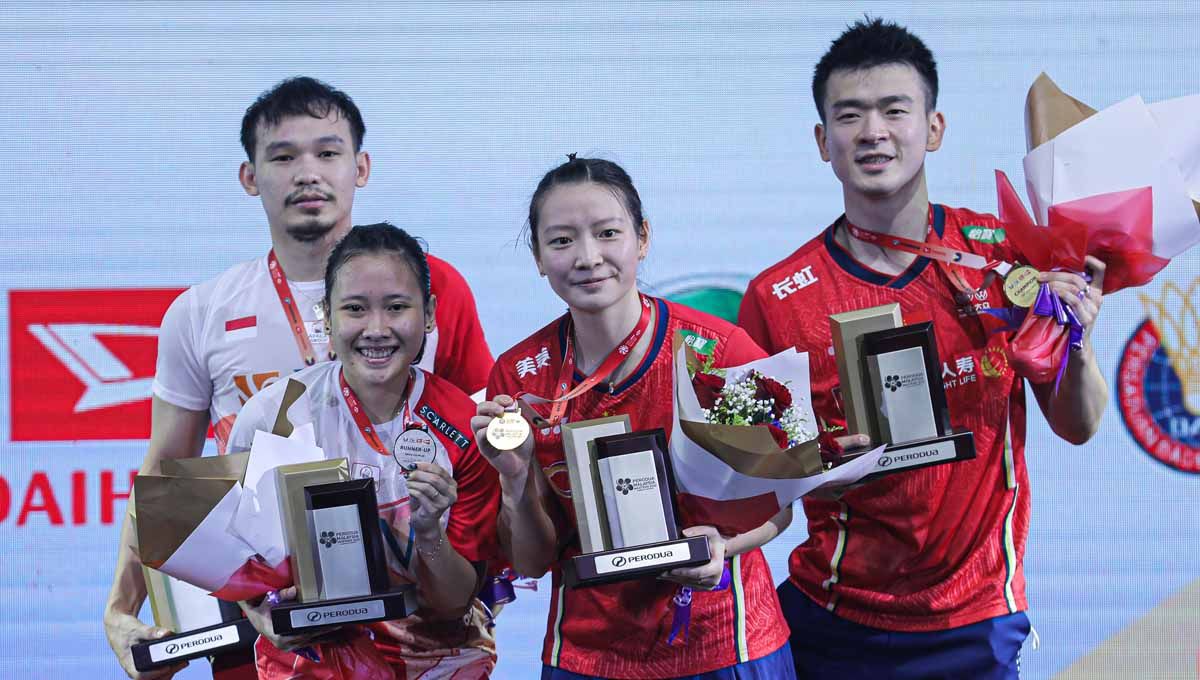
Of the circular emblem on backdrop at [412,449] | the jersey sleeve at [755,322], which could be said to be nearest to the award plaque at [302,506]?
the circular emblem on backdrop at [412,449]

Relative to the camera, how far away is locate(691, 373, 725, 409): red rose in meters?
2.03

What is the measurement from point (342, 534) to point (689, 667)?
0.66 metres

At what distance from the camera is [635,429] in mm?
2205

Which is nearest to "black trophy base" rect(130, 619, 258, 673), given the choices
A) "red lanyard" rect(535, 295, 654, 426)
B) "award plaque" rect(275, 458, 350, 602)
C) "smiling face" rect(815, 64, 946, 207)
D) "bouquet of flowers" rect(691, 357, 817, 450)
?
"award plaque" rect(275, 458, 350, 602)

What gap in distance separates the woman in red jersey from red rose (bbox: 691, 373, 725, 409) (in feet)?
0.50

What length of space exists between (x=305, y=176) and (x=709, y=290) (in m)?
1.11

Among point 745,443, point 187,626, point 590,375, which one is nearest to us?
point 745,443

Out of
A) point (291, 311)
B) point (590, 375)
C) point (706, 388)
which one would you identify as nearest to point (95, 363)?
point (291, 311)

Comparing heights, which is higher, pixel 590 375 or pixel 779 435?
pixel 590 375

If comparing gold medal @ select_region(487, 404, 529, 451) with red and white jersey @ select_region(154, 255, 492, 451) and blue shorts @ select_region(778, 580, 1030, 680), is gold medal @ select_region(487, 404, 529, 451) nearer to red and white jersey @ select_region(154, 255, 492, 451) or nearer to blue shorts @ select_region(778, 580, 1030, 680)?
red and white jersey @ select_region(154, 255, 492, 451)

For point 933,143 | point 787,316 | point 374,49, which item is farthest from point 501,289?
point 933,143

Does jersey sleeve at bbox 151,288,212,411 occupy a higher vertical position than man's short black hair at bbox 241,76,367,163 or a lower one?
lower

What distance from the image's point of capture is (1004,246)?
7.89ft

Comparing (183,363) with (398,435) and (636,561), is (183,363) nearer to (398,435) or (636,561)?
(398,435)
